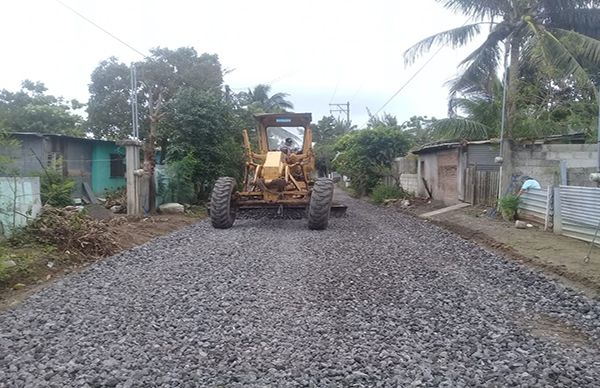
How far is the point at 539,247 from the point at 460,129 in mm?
9717

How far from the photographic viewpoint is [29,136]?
50.6 feet

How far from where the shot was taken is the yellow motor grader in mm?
11875

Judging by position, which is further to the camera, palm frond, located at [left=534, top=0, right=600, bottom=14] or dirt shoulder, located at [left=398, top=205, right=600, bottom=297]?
palm frond, located at [left=534, top=0, right=600, bottom=14]

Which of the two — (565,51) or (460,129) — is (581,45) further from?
(460,129)

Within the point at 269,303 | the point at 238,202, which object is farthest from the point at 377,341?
the point at 238,202

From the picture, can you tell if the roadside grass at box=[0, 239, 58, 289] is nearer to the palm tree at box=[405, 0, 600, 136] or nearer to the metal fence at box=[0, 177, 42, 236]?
the metal fence at box=[0, 177, 42, 236]

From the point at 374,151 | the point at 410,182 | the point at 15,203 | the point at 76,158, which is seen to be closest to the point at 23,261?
the point at 15,203

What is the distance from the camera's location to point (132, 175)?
13266 mm

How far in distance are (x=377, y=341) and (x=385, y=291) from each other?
1.79 m

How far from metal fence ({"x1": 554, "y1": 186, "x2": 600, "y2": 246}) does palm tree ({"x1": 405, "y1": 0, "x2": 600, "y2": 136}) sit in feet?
17.1

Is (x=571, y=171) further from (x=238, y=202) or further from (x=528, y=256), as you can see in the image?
(x=238, y=202)

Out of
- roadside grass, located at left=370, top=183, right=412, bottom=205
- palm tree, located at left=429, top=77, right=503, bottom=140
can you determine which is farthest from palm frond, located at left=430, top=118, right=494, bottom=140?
roadside grass, located at left=370, top=183, right=412, bottom=205

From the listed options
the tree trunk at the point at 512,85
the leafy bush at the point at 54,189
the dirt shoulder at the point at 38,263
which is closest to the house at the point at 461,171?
the tree trunk at the point at 512,85

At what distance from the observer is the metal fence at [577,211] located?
371 inches
